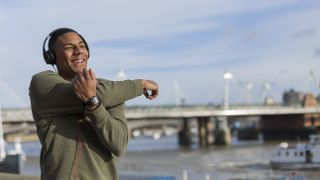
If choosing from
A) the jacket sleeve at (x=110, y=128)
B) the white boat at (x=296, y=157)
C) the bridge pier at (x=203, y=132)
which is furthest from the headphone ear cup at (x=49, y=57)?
the bridge pier at (x=203, y=132)

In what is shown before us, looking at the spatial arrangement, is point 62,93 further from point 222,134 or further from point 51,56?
point 222,134

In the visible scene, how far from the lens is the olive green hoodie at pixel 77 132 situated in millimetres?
2707

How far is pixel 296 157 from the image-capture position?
47.5m

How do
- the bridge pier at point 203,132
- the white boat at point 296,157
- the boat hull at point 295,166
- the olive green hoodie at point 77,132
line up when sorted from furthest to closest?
1. the bridge pier at point 203,132
2. the white boat at point 296,157
3. the boat hull at point 295,166
4. the olive green hoodie at point 77,132

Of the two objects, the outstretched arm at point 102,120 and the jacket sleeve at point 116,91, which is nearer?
the outstretched arm at point 102,120

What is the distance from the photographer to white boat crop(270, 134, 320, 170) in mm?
45969

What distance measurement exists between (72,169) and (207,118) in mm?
88024

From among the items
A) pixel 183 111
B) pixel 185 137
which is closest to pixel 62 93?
pixel 183 111

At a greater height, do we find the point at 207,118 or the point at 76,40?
the point at 76,40

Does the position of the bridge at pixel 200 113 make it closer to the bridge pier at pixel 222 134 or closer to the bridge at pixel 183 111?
the bridge at pixel 183 111

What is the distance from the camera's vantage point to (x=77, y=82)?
2604 millimetres

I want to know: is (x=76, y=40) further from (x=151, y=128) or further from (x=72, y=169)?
(x=151, y=128)

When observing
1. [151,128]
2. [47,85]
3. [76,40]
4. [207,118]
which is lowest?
[151,128]

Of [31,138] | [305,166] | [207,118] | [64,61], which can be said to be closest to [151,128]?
[31,138]
